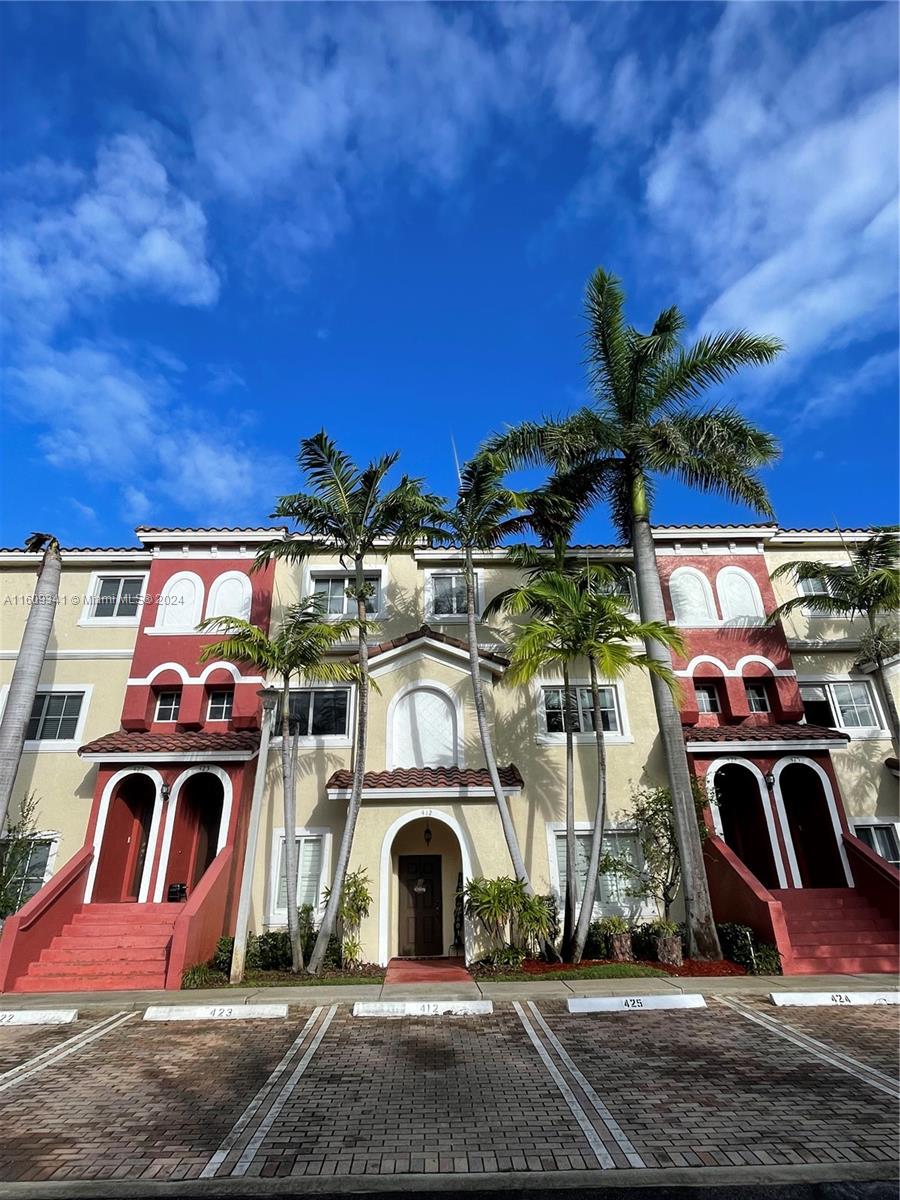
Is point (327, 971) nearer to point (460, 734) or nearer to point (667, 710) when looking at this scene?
point (460, 734)

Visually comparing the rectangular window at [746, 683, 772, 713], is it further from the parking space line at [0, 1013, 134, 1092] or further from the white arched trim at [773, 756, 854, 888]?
the parking space line at [0, 1013, 134, 1092]

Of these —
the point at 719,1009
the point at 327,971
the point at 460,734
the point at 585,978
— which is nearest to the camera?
the point at 719,1009

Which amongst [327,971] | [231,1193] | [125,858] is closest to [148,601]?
[125,858]

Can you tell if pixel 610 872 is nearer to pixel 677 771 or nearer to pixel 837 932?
pixel 677 771

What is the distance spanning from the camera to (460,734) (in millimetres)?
16453

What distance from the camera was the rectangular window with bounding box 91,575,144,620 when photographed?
62.8 feet

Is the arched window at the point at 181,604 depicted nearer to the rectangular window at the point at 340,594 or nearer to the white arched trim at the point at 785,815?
the rectangular window at the point at 340,594

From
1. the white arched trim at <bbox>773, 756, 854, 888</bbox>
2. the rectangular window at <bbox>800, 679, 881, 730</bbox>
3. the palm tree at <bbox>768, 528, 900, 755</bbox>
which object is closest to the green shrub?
the white arched trim at <bbox>773, 756, 854, 888</bbox>

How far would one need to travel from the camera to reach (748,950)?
12.8 metres

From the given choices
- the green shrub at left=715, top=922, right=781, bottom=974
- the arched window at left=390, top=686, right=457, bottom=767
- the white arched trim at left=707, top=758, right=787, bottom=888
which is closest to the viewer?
the green shrub at left=715, top=922, right=781, bottom=974

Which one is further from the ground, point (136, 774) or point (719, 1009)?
point (136, 774)

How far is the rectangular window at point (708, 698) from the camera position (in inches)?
717

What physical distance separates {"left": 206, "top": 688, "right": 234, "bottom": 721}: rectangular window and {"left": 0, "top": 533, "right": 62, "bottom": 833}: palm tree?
14.3 feet

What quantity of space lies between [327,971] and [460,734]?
612cm
